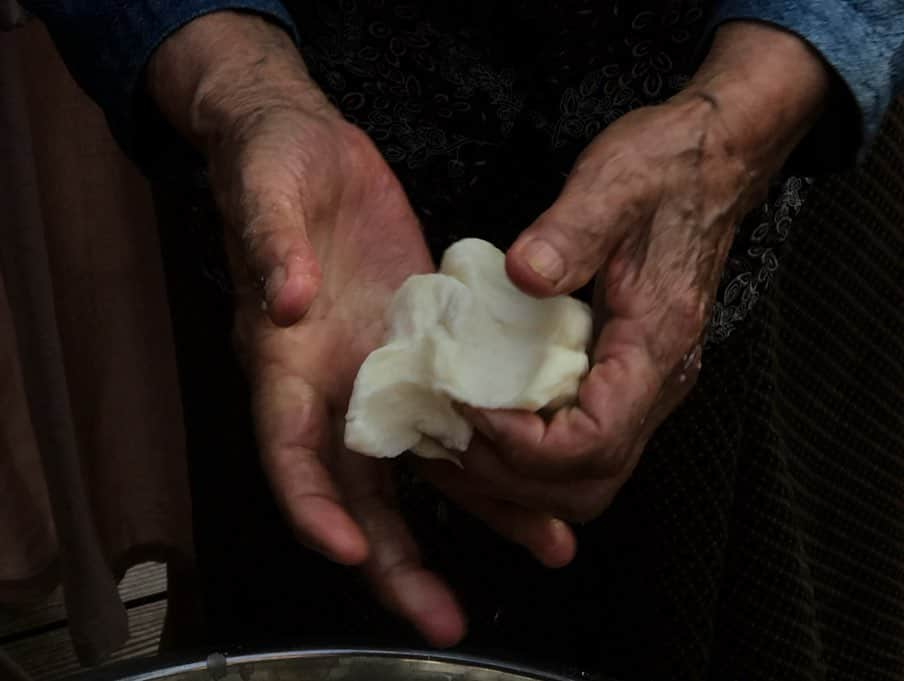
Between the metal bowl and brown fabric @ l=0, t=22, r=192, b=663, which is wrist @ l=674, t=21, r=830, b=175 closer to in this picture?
the metal bowl

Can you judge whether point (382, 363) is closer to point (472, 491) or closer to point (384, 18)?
point (472, 491)

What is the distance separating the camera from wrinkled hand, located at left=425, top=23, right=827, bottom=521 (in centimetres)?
45

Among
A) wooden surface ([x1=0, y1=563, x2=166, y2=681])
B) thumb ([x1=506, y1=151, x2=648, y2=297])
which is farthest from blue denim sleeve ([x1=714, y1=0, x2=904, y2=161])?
wooden surface ([x1=0, y1=563, x2=166, y2=681])

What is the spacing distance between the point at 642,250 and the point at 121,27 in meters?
0.33

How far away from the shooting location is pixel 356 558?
1.49 ft

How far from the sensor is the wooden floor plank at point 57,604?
48.6 inches

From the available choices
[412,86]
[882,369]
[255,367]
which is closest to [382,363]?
[255,367]

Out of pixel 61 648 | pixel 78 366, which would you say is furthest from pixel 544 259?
pixel 61 648

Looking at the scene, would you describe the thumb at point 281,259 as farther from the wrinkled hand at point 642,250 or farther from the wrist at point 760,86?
the wrist at point 760,86

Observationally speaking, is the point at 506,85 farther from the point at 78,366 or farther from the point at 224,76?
the point at 78,366

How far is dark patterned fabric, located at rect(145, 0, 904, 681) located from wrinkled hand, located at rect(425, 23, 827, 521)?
96 mm

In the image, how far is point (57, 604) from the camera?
127 cm

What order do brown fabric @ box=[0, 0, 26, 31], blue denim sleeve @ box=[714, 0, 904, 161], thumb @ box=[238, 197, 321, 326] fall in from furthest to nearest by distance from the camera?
1. brown fabric @ box=[0, 0, 26, 31]
2. blue denim sleeve @ box=[714, 0, 904, 161]
3. thumb @ box=[238, 197, 321, 326]

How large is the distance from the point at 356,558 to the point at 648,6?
374mm
